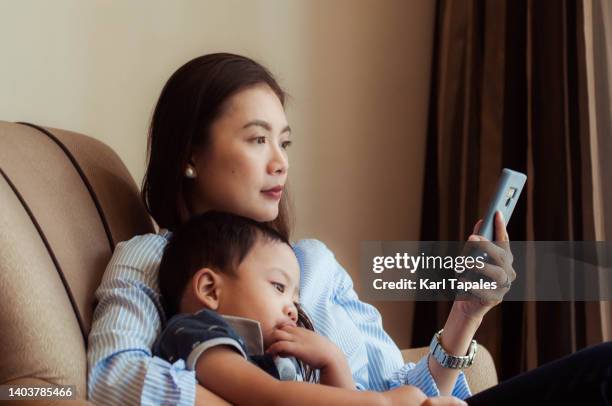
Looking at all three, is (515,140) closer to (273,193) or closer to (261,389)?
(273,193)

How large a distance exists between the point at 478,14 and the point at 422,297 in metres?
0.83

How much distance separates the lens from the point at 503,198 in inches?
52.7

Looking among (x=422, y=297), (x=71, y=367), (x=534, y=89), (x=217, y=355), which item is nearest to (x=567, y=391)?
(x=217, y=355)

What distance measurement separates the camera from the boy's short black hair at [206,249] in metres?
1.18

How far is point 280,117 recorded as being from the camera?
4.77 ft

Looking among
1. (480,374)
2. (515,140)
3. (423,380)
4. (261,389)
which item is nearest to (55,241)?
(261,389)

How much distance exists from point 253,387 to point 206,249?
252mm

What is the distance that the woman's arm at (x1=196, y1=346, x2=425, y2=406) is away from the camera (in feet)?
3.26

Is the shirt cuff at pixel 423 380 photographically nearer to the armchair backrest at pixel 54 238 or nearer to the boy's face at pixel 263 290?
the boy's face at pixel 263 290

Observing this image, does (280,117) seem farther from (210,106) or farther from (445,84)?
(445,84)

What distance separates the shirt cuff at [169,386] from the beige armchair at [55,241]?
0.31 feet

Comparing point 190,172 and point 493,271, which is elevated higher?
point 190,172

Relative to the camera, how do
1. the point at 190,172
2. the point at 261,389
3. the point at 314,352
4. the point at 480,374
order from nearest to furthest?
the point at 261,389
the point at 314,352
the point at 190,172
the point at 480,374

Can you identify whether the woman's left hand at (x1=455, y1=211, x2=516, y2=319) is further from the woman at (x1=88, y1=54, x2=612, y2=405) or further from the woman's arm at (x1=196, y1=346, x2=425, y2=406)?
the woman's arm at (x1=196, y1=346, x2=425, y2=406)
